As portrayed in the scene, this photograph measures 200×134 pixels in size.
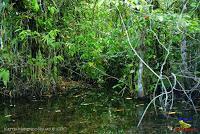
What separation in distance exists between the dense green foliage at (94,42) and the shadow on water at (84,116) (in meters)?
0.45

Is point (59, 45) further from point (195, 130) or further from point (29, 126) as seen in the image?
point (195, 130)

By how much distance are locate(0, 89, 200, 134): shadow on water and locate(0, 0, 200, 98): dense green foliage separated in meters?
0.45

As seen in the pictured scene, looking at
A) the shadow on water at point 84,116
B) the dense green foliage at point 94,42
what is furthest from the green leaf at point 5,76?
the shadow on water at point 84,116

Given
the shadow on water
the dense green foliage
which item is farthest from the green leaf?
the shadow on water

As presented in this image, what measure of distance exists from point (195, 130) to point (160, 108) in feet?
4.29

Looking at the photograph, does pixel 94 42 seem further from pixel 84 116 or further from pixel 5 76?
pixel 84 116

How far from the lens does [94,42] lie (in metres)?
8.41

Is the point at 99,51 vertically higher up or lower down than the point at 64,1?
lower down

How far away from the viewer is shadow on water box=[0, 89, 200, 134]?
18.1 ft

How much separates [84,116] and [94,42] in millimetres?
2496

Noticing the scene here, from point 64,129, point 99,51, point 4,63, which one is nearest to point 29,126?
point 64,129

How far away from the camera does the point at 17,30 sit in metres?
7.44

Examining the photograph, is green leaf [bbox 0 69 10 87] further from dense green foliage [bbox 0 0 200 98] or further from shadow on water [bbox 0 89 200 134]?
shadow on water [bbox 0 89 200 134]

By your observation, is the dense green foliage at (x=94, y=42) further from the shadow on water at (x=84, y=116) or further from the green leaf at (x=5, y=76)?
the shadow on water at (x=84, y=116)
